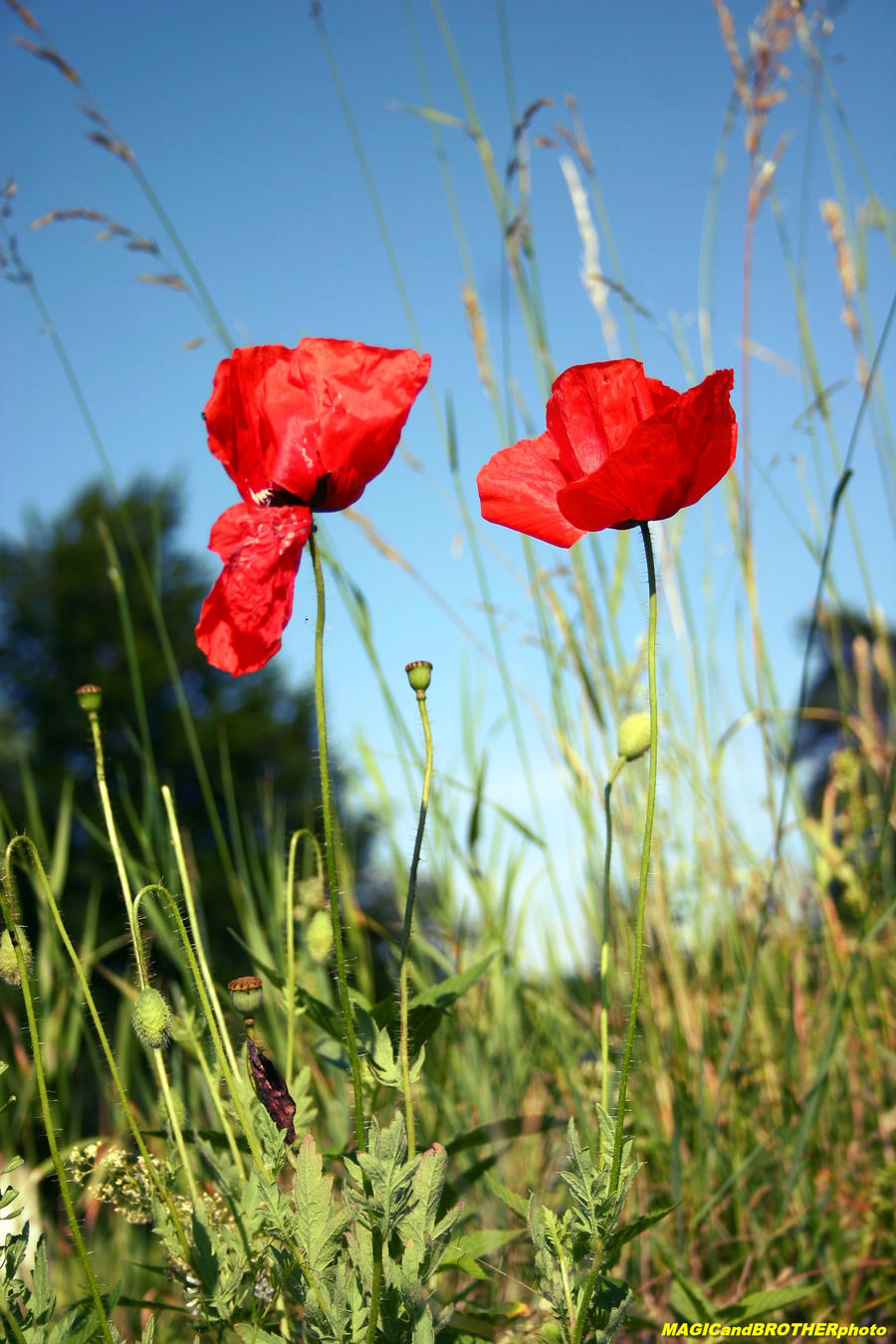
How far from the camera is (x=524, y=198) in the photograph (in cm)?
169

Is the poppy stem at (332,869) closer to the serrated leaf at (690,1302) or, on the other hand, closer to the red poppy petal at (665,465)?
the red poppy petal at (665,465)

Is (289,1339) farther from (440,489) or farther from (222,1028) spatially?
(440,489)

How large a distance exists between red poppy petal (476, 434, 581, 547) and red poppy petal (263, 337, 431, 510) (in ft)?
0.28

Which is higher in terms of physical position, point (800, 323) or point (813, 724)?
point (800, 323)

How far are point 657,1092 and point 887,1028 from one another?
1.56ft

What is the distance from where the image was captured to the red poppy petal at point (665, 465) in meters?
0.70

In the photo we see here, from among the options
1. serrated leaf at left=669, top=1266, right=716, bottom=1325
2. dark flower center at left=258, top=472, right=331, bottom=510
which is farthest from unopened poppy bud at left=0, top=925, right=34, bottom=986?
serrated leaf at left=669, top=1266, right=716, bottom=1325

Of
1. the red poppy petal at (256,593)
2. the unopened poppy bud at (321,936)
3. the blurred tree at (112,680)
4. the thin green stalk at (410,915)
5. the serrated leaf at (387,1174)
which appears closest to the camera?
the serrated leaf at (387,1174)

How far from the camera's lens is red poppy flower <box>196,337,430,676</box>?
0.78 meters

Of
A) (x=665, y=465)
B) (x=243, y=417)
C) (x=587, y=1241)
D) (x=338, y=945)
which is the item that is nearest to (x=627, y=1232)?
(x=587, y=1241)

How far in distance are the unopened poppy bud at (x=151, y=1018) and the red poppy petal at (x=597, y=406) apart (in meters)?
0.49

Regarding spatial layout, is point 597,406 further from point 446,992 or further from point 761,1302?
point 761,1302

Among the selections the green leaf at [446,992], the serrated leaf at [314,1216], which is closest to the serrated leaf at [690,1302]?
the green leaf at [446,992]

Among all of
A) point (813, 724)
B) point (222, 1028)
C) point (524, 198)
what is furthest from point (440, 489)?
point (813, 724)
